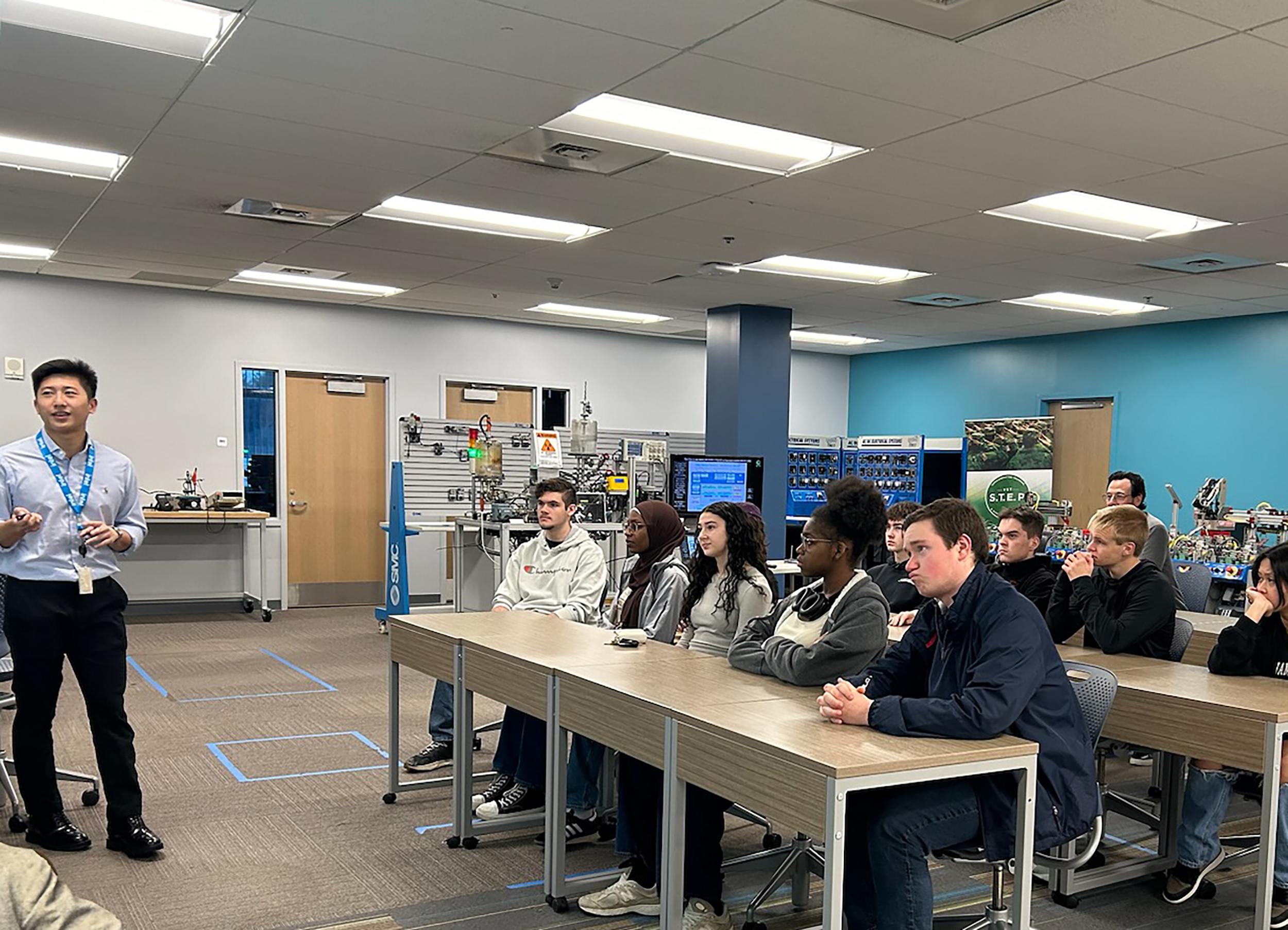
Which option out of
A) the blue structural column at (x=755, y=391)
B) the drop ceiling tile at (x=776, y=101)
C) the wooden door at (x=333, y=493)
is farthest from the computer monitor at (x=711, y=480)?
the drop ceiling tile at (x=776, y=101)

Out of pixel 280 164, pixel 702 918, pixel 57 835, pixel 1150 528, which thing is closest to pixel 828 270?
pixel 1150 528

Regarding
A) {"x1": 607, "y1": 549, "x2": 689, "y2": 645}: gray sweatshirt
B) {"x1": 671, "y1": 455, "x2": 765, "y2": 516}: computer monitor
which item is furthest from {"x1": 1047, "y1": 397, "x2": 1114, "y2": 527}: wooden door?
{"x1": 607, "y1": 549, "x2": 689, "y2": 645}: gray sweatshirt

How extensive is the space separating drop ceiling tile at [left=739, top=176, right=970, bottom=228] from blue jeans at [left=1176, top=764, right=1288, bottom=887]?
3.14 metres

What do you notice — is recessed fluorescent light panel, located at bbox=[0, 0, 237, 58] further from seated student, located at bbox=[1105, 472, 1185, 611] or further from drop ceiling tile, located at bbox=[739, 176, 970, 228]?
seated student, located at bbox=[1105, 472, 1185, 611]

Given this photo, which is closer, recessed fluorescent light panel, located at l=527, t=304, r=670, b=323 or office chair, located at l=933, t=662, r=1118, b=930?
office chair, located at l=933, t=662, r=1118, b=930

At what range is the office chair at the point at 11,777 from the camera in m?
4.04

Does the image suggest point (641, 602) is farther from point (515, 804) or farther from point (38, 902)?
point (38, 902)

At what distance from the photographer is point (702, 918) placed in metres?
3.24

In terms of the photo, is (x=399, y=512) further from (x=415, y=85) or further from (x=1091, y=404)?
(x=1091, y=404)

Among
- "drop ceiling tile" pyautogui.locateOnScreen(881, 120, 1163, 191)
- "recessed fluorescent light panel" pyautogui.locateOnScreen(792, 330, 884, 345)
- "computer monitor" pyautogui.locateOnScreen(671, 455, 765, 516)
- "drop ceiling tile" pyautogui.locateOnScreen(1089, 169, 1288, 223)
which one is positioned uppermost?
"drop ceiling tile" pyautogui.locateOnScreen(881, 120, 1163, 191)

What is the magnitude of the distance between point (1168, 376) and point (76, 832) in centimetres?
950

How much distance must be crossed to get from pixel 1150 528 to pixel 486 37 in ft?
13.8

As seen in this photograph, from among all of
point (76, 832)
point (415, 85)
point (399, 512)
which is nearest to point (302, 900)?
point (76, 832)

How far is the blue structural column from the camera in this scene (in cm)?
960
